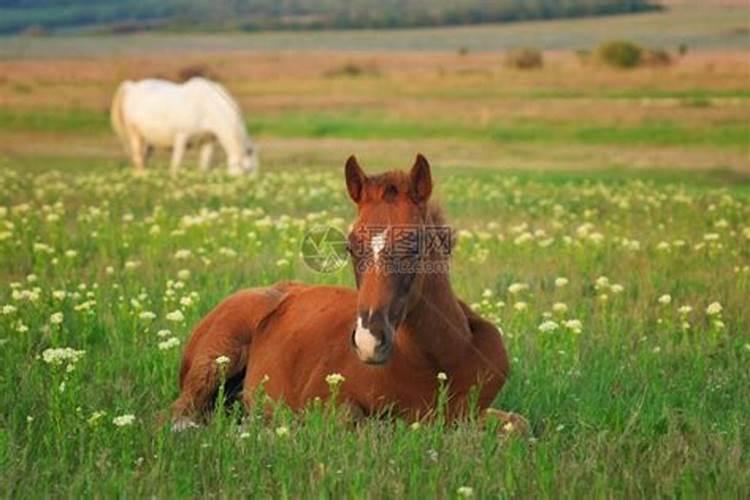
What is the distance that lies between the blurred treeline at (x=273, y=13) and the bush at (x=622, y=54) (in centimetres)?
703

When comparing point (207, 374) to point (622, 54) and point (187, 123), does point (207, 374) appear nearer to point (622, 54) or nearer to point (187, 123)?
point (187, 123)

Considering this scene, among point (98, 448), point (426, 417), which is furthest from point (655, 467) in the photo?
point (98, 448)

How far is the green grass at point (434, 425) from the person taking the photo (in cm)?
780

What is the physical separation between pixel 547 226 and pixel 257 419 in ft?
40.3

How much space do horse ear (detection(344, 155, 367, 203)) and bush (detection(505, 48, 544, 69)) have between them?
5458 centimetres

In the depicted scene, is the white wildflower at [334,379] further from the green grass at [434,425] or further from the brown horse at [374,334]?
the green grass at [434,425]

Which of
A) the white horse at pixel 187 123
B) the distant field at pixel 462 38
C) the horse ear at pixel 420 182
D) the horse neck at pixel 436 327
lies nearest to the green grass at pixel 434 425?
the horse neck at pixel 436 327

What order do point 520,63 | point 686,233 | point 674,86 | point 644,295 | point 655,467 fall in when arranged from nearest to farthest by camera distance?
point 655,467 → point 644,295 → point 686,233 → point 674,86 → point 520,63

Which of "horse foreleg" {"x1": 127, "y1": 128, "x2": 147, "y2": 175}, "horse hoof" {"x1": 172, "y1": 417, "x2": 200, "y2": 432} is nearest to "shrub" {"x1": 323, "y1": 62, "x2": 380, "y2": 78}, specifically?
"horse foreleg" {"x1": 127, "y1": 128, "x2": 147, "y2": 175}

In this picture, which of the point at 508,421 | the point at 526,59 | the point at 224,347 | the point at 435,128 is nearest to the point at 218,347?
the point at 224,347

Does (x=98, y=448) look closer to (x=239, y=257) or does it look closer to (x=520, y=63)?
(x=239, y=257)

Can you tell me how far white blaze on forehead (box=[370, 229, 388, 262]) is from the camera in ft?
26.7

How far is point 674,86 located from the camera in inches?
2240

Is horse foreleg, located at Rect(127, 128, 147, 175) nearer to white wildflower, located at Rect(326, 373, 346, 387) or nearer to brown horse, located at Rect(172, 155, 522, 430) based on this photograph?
brown horse, located at Rect(172, 155, 522, 430)
